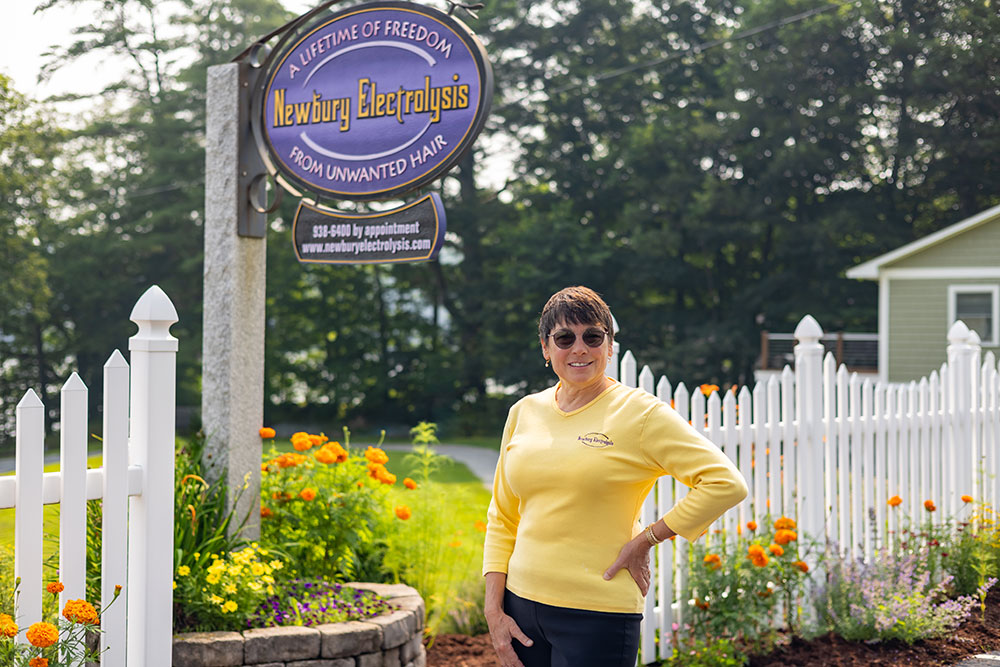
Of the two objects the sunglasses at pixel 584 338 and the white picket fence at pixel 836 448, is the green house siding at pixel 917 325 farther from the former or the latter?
the sunglasses at pixel 584 338

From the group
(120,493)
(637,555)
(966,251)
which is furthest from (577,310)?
(966,251)

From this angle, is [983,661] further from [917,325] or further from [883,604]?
[917,325]

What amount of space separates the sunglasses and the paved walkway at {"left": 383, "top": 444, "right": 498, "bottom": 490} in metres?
11.6

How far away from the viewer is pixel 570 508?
7.79 feet

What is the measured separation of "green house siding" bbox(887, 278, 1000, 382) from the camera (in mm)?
20328

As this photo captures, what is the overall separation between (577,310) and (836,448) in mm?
3250

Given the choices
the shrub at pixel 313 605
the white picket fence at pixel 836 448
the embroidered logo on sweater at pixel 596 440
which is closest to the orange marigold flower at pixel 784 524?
the white picket fence at pixel 836 448

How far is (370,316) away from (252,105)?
2273 cm

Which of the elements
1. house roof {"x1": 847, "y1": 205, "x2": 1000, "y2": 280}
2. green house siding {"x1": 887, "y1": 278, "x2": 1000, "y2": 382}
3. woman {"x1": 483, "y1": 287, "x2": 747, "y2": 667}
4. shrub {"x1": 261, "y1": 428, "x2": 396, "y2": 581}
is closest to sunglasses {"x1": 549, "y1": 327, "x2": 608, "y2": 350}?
woman {"x1": 483, "y1": 287, "x2": 747, "y2": 667}

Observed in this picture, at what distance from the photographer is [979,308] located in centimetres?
2014

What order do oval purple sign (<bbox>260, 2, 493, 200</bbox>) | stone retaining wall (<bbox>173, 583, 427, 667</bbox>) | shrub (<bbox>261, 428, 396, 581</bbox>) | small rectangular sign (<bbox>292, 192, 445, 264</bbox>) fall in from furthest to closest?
shrub (<bbox>261, 428, 396, 581</bbox>)
small rectangular sign (<bbox>292, 192, 445, 264</bbox>)
oval purple sign (<bbox>260, 2, 493, 200</bbox>)
stone retaining wall (<bbox>173, 583, 427, 667</bbox>)

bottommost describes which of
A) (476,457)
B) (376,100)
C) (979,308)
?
(476,457)

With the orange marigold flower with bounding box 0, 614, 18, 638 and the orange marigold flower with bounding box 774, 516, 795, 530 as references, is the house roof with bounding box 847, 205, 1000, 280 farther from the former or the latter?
the orange marigold flower with bounding box 0, 614, 18, 638

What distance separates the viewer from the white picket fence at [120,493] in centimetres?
290
